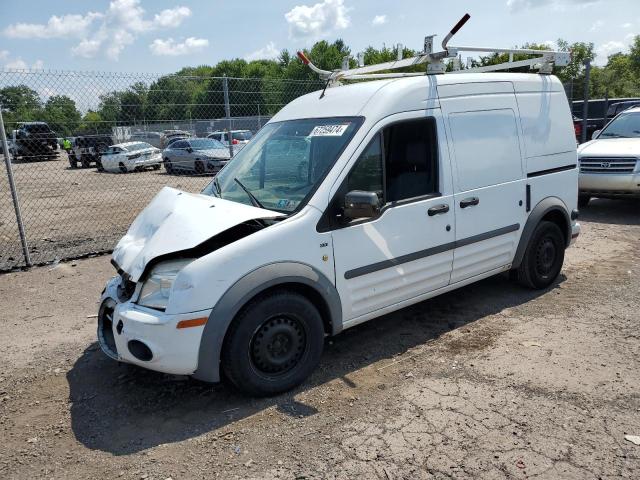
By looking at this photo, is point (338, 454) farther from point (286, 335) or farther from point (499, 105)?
point (499, 105)

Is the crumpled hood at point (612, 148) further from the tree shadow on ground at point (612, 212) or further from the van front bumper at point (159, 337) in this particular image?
the van front bumper at point (159, 337)

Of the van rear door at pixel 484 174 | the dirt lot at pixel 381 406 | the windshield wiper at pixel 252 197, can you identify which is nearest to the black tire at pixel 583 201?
the dirt lot at pixel 381 406

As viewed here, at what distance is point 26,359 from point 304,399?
8.42ft

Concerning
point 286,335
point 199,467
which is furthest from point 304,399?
point 199,467

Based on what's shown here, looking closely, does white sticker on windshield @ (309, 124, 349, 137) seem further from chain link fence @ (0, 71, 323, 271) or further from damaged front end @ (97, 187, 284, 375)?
chain link fence @ (0, 71, 323, 271)

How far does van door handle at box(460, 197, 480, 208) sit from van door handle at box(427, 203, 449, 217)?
0.68 ft

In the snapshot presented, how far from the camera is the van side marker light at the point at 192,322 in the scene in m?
3.10


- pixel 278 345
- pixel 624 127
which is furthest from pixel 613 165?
pixel 278 345

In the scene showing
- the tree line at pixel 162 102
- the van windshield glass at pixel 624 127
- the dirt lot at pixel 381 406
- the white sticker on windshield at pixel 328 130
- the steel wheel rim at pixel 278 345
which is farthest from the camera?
the van windshield glass at pixel 624 127

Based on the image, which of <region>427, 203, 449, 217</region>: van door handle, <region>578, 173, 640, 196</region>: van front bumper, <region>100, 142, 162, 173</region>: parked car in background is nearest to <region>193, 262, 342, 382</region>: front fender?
<region>427, 203, 449, 217</region>: van door handle

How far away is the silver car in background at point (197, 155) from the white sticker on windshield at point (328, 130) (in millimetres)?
11579

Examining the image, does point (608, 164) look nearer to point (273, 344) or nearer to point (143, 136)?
point (273, 344)

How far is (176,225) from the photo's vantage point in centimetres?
352

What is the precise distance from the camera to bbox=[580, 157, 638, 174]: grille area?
8460 mm
